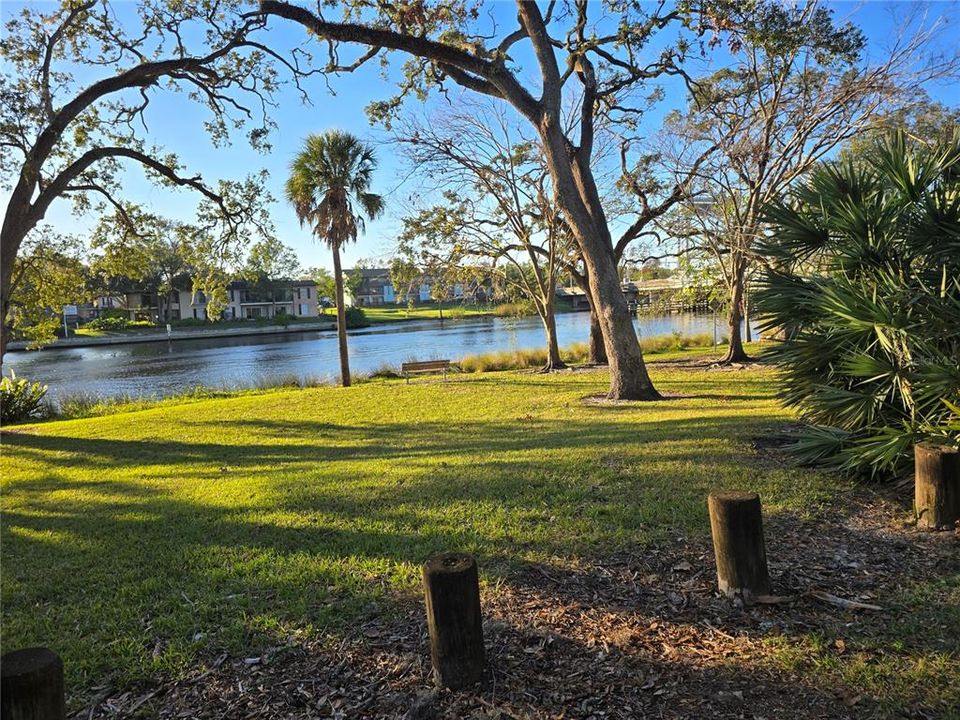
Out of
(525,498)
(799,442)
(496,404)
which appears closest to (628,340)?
(496,404)

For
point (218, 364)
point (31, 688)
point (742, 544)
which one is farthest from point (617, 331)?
point (218, 364)

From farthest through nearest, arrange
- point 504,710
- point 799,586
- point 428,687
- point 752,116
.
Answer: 1. point 752,116
2. point 799,586
3. point 428,687
4. point 504,710

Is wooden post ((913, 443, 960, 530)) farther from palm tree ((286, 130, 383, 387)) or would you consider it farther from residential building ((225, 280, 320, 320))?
residential building ((225, 280, 320, 320))

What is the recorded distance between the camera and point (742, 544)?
331cm

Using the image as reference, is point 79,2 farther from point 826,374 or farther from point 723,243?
point 723,243

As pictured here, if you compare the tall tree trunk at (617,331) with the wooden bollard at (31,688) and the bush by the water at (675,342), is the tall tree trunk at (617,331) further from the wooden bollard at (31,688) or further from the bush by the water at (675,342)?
the bush by the water at (675,342)

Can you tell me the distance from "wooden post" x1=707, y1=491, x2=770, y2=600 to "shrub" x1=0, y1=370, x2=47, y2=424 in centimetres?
1830

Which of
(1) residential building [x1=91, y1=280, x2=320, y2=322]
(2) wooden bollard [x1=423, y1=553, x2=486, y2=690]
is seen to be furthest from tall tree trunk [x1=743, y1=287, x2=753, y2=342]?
(1) residential building [x1=91, y1=280, x2=320, y2=322]

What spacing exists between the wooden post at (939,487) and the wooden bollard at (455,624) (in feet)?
11.5

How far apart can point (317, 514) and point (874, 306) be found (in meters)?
4.93

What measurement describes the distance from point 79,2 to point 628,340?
1207 centimetres

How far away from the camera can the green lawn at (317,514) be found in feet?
11.5

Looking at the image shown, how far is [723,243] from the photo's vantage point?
18438 mm

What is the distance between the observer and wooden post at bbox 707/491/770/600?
3285 millimetres
